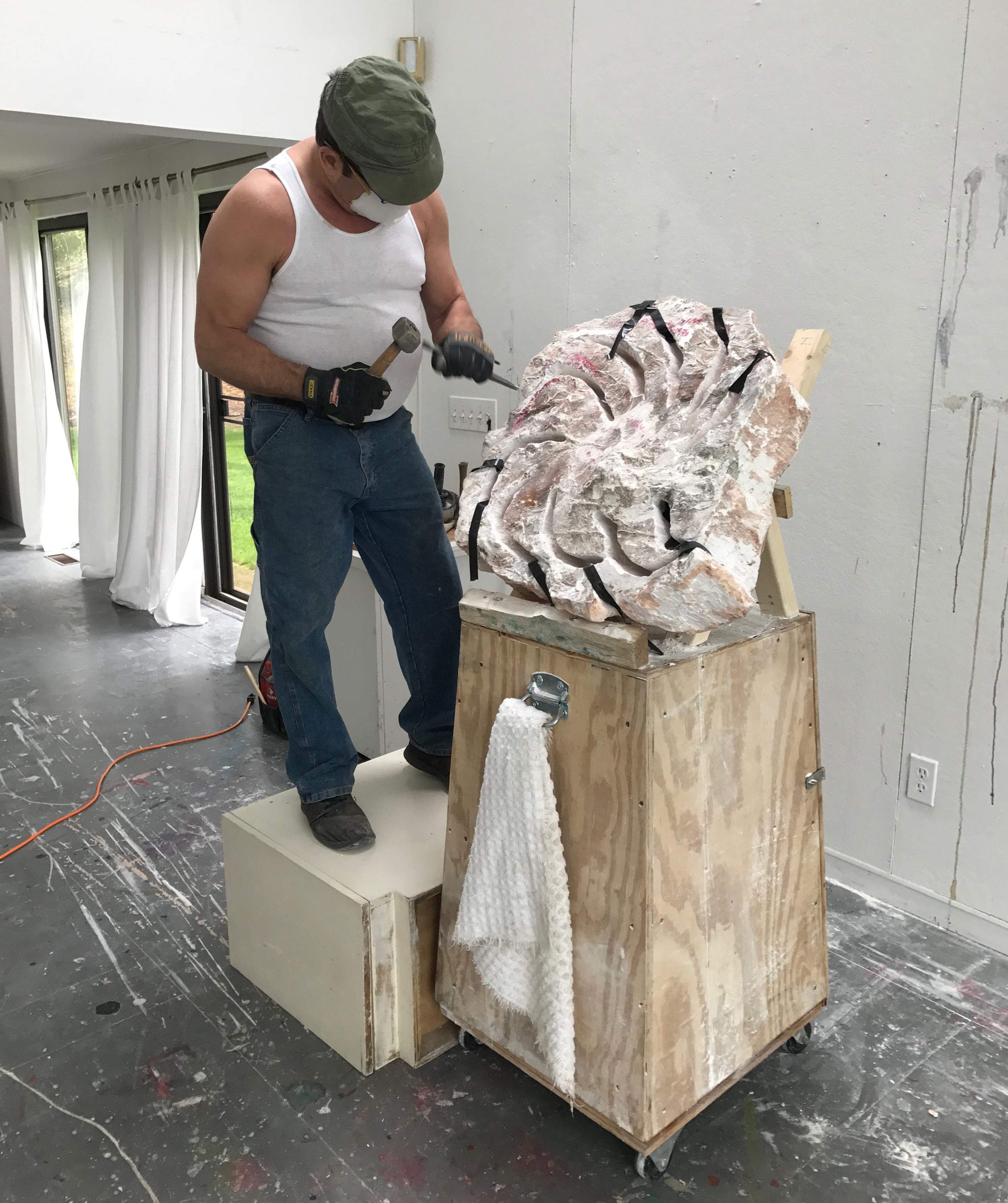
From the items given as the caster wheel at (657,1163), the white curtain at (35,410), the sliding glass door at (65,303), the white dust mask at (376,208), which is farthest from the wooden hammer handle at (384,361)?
the white curtain at (35,410)

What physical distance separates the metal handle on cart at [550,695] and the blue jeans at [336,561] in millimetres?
576

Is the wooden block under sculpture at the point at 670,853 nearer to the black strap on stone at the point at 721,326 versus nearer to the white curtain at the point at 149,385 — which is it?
the black strap on stone at the point at 721,326

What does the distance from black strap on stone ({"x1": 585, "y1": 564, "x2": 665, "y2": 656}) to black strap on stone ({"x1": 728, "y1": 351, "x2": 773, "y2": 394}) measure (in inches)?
12.9

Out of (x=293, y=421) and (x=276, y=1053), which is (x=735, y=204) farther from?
(x=276, y=1053)

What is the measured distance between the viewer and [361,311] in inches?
71.8

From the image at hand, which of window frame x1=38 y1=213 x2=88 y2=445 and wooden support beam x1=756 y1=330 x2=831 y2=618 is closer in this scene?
wooden support beam x1=756 y1=330 x2=831 y2=618

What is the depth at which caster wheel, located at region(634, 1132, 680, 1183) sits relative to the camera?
154 cm

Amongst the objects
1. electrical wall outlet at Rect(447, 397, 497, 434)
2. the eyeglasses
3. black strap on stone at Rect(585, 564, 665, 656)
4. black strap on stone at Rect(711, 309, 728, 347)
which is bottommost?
black strap on stone at Rect(585, 564, 665, 656)

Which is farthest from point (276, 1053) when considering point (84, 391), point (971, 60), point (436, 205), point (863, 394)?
point (84, 391)

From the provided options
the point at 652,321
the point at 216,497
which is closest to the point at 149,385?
the point at 216,497

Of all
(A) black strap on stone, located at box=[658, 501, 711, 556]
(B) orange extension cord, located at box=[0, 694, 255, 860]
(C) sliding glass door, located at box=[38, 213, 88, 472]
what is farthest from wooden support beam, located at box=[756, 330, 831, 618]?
(C) sliding glass door, located at box=[38, 213, 88, 472]

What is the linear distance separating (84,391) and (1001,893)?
4955mm

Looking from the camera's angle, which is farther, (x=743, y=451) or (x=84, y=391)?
(x=84, y=391)

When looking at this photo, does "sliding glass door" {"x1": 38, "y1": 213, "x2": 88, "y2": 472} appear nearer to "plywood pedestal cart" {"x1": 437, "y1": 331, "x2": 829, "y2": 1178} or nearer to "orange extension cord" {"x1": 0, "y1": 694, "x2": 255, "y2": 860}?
"orange extension cord" {"x1": 0, "y1": 694, "x2": 255, "y2": 860}
